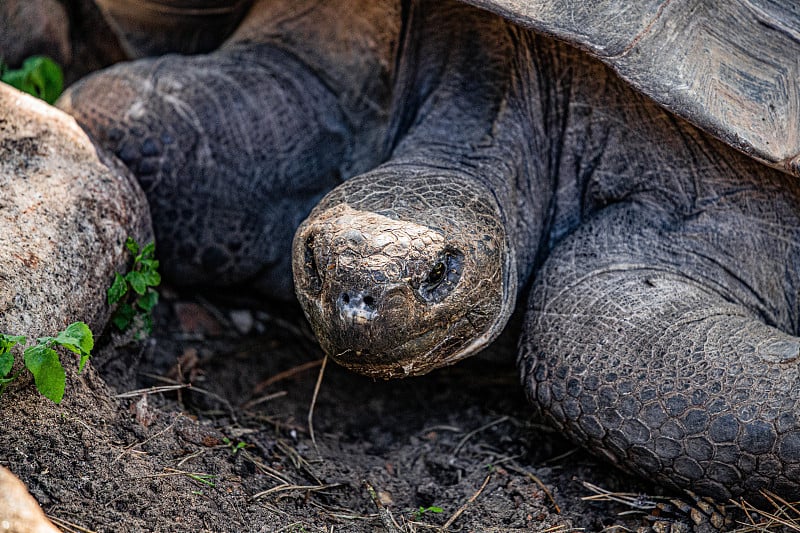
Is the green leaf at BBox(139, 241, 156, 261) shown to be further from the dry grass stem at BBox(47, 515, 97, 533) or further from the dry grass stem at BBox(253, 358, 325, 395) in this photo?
the dry grass stem at BBox(47, 515, 97, 533)

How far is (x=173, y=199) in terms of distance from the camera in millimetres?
3088

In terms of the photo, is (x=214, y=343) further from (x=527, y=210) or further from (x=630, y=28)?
(x=630, y=28)

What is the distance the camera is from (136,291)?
248cm

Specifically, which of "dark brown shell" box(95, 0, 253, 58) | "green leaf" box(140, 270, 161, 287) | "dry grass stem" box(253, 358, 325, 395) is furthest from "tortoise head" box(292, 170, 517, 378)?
"dark brown shell" box(95, 0, 253, 58)

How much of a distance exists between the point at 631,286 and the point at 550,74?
85 centimetres

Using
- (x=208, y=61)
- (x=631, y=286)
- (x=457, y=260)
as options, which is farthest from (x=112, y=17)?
(x=631, y=286)

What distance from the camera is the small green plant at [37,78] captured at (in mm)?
3580

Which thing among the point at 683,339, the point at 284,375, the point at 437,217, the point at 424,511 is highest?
the point at 437,217

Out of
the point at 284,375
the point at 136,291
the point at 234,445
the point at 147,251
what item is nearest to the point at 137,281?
the point at 136,291

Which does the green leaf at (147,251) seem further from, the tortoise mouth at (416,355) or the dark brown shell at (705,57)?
the dark brown shell at (705,57)

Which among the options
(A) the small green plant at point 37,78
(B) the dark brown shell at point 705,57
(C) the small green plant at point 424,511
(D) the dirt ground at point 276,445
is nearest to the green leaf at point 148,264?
(D) the dirt ground at point 276,445

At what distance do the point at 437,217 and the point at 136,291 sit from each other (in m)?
0.95

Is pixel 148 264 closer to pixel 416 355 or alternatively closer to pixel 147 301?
pixel 147 301

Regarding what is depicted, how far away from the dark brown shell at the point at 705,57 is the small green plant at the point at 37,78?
89.2 inches
